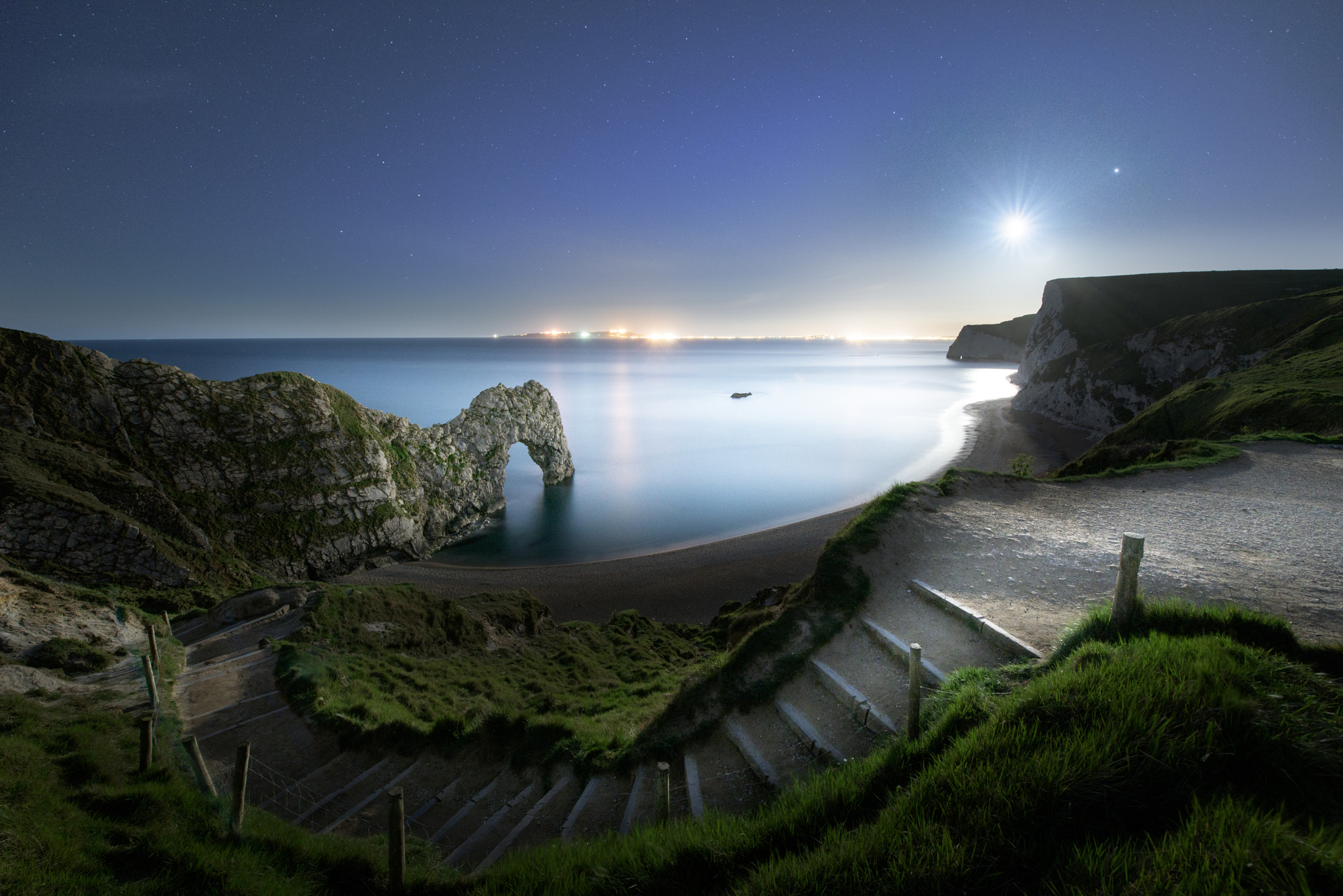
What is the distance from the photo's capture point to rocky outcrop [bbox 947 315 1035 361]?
524ft

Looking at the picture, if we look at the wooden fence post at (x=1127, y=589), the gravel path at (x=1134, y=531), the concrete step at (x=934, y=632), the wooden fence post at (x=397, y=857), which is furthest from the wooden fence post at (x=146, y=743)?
the wooden fence post at (x=1127, y=589)

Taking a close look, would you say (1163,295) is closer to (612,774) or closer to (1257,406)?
(1257,406)

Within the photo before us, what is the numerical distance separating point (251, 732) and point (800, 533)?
90.6 ft

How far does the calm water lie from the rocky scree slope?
1276 centimetres

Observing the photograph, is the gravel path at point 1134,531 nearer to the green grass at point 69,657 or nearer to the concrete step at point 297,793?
the concrete step at point 297,793

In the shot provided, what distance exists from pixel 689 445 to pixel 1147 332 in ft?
182

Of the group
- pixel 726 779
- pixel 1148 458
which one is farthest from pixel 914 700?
pixel 1148 458

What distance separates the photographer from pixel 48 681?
8781 mm

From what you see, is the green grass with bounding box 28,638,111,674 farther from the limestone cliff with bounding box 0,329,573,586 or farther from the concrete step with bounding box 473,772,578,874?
the concrete step with bounding box 473,772,578,874

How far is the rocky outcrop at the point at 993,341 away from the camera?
159750 millimetres

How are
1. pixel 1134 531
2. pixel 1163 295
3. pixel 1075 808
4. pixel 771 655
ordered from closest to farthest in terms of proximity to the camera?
pixel 1075 808, pixel 771 655, pixel 1134 531, pixel 1163 295

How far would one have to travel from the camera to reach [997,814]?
3.25m

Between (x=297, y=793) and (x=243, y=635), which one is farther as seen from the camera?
(x=243, y=635)

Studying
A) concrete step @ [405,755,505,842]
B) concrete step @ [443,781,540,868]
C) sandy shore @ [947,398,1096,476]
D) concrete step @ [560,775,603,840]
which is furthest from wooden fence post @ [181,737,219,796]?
sandy shore @ [947,398,1096,476]
